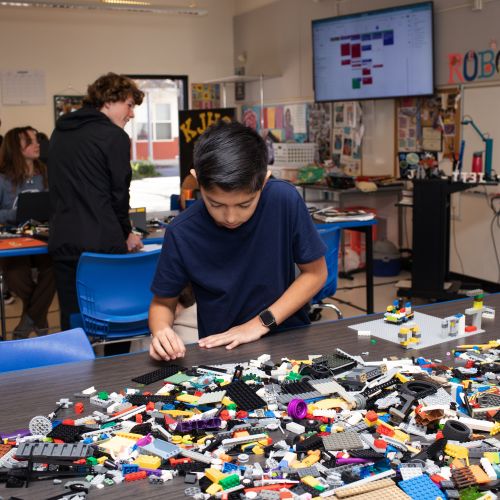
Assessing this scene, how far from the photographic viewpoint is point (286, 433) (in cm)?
136

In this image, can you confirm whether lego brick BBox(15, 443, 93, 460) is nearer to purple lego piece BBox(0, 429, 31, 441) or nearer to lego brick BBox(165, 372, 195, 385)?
purple lego piece BBox(0, 429, 31, 441)

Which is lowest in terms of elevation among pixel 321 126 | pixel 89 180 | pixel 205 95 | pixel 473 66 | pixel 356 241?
pixel 356 241

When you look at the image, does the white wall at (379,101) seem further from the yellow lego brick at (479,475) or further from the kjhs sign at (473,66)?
the yellow lego brick at (479,475)

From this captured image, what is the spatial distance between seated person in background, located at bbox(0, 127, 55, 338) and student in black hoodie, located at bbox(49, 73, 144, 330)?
45.7 inches

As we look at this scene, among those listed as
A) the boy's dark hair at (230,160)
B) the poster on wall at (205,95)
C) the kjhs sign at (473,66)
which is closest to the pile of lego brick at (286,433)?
the boy's dark hair at (230,160)

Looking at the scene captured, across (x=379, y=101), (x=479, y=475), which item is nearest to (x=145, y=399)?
(x=479, y=475)

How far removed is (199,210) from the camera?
1.97m

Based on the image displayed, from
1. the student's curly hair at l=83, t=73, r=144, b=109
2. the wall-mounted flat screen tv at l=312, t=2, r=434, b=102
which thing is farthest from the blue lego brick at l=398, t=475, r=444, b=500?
the wall-mounted flat screen tv at l=312, t=2, r=434, b=102

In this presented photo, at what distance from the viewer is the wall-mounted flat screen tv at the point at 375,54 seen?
19.0 ft

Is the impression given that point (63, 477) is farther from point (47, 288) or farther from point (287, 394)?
point (47, 288)

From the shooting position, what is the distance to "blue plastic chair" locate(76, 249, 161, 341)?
302cm

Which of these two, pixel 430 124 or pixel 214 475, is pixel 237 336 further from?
pixel 430 124

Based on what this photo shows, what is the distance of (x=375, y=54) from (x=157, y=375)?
5.14m

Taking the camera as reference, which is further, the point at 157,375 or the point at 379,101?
the point at 379,101
